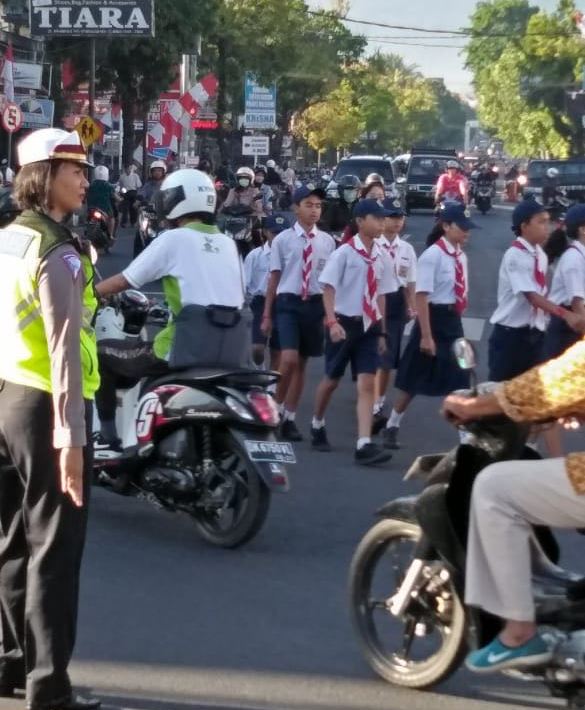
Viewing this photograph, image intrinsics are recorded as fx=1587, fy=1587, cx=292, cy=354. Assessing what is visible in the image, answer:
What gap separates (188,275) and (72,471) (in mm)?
3123

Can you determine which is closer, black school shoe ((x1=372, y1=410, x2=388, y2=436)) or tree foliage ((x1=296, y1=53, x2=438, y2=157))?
black school shoe ((x1=372, y1=410, x2=388, y2=436))

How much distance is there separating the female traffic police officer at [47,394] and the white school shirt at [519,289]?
5.12 meters

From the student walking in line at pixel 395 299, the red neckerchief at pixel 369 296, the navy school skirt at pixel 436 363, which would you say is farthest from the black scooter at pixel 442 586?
the student walking in line at pixel 395 299

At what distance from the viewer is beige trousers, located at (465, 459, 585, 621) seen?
482 centimetres

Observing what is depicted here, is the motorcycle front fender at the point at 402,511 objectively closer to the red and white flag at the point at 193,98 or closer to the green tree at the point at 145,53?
the red and white flag at the point at 193,98

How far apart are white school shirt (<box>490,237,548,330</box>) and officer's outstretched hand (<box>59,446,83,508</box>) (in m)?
5.37

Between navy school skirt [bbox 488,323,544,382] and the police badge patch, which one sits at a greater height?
the police badge patch

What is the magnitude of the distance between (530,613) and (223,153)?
63145mm

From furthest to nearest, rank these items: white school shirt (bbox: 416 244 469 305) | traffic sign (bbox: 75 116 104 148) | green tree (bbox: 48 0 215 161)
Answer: green tree (bbox: 48 0 215 161) < traffic sign (bbox: 75 116 104 148) < white school shirt (bbox: 416 244 469 305)

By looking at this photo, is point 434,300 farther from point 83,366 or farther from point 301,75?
point 301,75

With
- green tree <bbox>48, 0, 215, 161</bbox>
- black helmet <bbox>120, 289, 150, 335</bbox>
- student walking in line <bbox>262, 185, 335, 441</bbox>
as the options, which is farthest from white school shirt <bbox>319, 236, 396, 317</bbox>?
green tree <bbox>48, 0, 215, 161</bbox>

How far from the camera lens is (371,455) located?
10.1 m

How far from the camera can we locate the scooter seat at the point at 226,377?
7.74 m

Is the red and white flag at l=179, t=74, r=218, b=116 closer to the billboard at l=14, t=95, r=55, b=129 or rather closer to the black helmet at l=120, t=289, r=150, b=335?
the billboard at l=14, t=95, r=55, b=129
